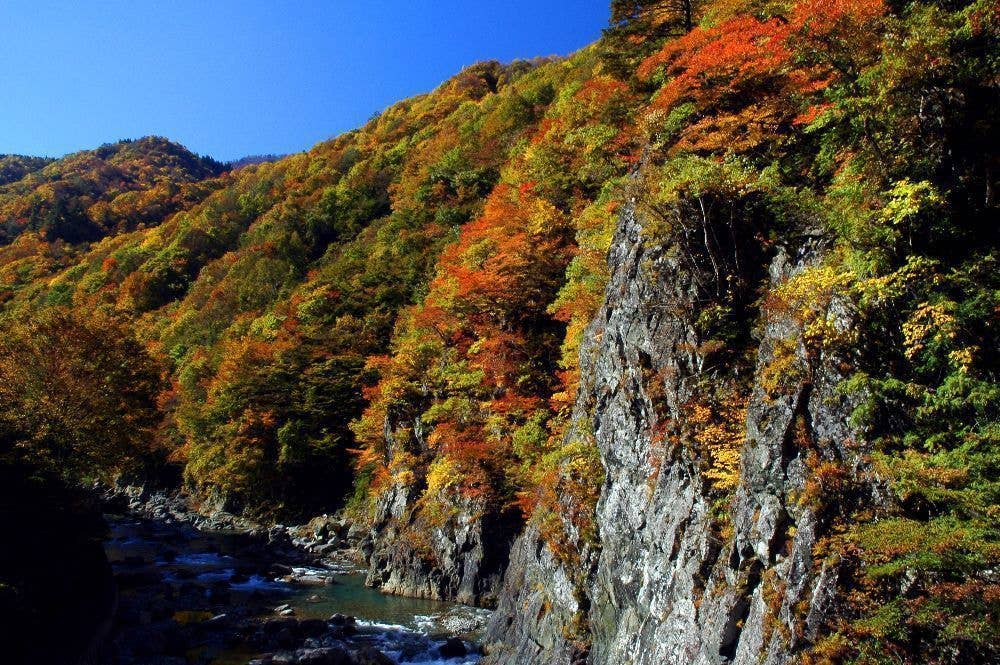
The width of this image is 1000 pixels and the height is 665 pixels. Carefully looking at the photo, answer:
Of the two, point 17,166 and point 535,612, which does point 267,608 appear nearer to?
point 535,612

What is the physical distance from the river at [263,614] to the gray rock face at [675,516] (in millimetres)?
4829

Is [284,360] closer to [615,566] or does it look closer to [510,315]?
[510,315]

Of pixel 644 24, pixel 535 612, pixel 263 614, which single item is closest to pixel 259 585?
pixel 263 614

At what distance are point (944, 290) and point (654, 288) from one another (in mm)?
6285

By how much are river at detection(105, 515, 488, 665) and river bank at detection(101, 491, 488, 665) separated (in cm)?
4

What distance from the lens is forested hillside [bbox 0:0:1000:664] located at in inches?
324

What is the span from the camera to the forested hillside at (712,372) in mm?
8242

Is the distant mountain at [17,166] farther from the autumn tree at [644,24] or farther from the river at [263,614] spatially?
the autumn tree at [644,24]

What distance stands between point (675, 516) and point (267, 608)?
20.5 metres

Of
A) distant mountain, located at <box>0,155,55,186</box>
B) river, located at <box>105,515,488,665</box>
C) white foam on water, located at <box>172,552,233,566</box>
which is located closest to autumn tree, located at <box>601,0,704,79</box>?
river, located at <box>105,515,488,665</box>

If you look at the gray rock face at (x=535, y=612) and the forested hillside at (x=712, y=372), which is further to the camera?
the gray rock face at (x=535, y=612)

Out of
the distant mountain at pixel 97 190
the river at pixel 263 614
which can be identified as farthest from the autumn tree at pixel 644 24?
the distant mountain at pixel 97 190

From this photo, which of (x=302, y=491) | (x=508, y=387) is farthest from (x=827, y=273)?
(x=302, y=491)

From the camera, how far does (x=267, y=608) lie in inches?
1003
